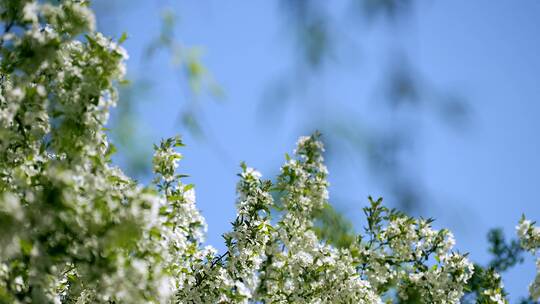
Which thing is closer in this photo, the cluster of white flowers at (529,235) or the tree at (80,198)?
the tree at (80,198)

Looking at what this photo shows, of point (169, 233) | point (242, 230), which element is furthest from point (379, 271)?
point (169, 233)

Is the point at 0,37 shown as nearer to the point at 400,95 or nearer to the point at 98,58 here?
the point at 98,58

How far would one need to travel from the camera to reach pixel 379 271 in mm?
8531

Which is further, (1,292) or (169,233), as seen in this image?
(169,233)

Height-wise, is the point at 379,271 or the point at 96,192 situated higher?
the point at 379,271

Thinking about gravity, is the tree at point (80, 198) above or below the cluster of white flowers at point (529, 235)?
below

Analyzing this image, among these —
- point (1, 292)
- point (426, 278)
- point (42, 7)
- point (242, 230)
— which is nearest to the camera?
point (1, 292)

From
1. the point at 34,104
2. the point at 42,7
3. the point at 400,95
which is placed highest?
the point at 42,7

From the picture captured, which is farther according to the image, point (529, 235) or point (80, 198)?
point (529, 235)

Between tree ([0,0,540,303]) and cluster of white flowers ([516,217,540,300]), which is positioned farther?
cluster of white flowers ([516,217,540,300])

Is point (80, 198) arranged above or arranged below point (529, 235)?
below

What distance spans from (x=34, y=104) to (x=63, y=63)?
1.52ft

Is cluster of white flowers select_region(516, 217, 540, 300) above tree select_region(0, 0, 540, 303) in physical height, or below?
above

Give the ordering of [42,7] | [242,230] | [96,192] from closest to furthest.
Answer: [96,192] < [42,7] < [242,230]
